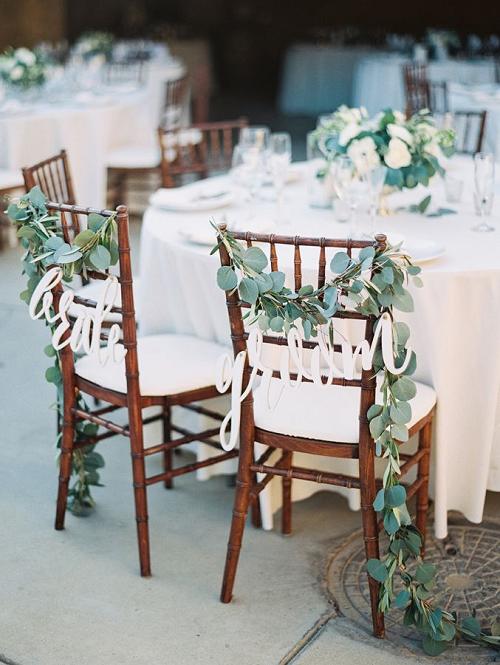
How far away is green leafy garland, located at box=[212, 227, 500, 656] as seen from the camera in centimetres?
229

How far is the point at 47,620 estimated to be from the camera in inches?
104

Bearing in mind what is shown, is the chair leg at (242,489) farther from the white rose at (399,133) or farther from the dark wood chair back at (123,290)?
the white rose at (399,133)

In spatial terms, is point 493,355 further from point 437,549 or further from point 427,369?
point 437,549

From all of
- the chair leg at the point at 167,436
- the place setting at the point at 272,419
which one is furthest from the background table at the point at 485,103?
the chair leg at the point at 167,436

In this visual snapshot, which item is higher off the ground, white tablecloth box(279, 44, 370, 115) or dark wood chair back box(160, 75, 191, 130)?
dark wood chair back box(160, 75, 191, 130)

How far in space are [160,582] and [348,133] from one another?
1599 millimetres

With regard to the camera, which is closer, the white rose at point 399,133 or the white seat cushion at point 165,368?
the white seat cushion at point 165,368

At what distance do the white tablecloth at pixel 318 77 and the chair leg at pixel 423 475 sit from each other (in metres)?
9.20

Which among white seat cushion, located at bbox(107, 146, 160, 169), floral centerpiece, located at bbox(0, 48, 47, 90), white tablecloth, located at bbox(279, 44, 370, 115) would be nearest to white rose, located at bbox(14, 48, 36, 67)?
floral centerpiece, located at bbox(0, 48, 47, 90)

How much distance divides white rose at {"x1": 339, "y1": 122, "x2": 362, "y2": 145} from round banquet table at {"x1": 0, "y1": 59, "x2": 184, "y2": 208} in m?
3.24

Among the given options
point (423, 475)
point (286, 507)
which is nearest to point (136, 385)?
point (286, 507)

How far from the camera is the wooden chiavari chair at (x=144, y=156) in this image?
264 inches

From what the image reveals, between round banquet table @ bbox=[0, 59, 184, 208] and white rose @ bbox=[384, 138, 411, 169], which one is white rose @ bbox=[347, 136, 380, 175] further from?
round banquet table @ bbox=[0, 59, 184, 208]

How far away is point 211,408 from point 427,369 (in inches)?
33.0
